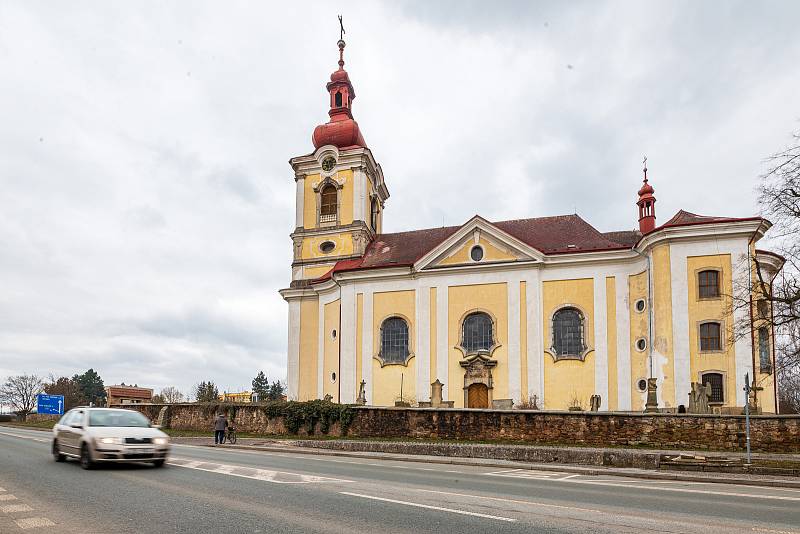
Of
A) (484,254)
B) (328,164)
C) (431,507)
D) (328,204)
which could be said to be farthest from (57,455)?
(328,164)

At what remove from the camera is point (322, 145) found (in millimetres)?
45312

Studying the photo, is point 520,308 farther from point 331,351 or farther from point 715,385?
point 331,351

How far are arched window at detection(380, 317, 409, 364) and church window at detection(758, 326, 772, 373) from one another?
17.1 meters

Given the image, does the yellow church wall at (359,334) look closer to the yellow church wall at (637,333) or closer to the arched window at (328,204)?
the arched window at (328,204)

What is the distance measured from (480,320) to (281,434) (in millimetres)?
12026

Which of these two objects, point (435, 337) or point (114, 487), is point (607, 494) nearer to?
point (114, 487)

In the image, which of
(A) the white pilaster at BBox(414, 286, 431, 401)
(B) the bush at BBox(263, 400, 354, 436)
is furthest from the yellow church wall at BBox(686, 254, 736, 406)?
(B) the bush at BBox(263, 400, 354, 436)

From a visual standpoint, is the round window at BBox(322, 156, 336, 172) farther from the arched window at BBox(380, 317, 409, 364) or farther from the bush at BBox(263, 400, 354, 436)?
the bush at BBox(263, 400, 354, 436)

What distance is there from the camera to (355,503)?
9.39 metres

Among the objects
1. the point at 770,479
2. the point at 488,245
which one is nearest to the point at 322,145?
the point at 488,245

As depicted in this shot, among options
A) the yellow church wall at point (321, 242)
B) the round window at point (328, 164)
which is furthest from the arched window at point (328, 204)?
the yellow church wall at point (321, 242)

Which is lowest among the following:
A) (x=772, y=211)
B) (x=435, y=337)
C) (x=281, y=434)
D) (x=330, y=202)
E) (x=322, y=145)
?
(x=281, y=434)

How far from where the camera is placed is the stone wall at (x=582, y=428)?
21.0 metres

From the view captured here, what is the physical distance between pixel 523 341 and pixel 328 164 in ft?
58.7
